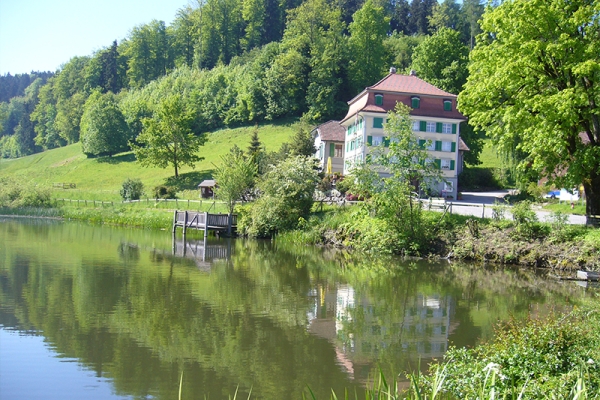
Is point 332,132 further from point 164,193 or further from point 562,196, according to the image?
point 562,196

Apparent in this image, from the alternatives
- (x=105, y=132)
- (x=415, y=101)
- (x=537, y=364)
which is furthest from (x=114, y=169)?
(x=537, y=364)

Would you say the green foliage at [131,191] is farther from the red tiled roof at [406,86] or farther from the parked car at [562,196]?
the parked car at [562,196]

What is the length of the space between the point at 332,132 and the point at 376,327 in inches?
1914

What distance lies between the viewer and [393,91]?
168 feet

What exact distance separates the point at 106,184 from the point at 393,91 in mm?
36879

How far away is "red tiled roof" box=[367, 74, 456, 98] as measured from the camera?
5150 centimetres

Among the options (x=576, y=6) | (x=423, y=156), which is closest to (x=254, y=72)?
(x=423, y=156)

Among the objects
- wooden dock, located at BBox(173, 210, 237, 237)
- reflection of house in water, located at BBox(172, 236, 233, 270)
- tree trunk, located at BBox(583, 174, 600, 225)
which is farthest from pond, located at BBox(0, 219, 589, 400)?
wooden dock, located at BBox(173, 210, 237, 237)

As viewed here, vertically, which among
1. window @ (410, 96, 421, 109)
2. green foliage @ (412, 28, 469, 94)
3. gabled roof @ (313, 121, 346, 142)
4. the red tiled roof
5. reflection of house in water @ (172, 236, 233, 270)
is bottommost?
reflection of house in water @ (172, 236, 233, 270)

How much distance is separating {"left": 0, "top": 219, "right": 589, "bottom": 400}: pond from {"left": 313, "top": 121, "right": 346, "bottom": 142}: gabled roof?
3289 centimetres

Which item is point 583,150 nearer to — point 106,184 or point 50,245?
point 50,245

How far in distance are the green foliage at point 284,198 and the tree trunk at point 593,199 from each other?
17.9m

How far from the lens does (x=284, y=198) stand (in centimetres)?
3891

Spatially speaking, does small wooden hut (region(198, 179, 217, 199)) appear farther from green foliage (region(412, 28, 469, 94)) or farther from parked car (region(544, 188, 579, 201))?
parked car (region(544, 188, 579, 201))
